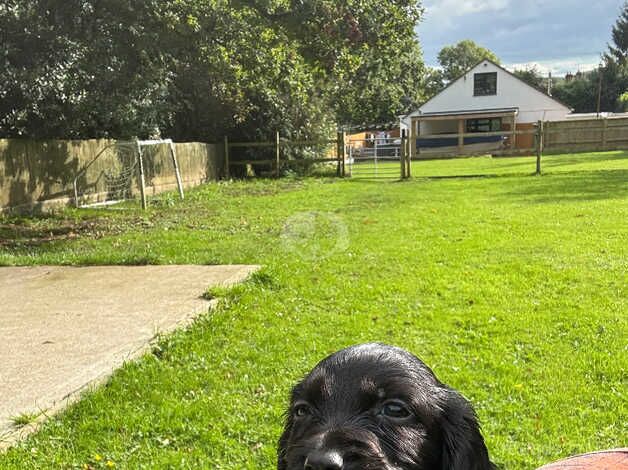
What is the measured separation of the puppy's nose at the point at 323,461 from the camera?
145 cm

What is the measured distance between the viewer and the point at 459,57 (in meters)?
109

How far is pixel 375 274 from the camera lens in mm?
7004

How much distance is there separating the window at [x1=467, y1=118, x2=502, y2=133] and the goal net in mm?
39195

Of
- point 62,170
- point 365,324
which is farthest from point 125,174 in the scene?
point 365,324

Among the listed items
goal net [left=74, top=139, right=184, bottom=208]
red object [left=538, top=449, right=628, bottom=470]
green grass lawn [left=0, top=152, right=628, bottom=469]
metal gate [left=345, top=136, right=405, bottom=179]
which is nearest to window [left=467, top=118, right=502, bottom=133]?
metal gate [left=345, top=136, right=405, bottom=179]

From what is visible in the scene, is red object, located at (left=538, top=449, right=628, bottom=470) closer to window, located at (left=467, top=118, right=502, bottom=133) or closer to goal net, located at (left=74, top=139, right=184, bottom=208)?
goal net, located at (left=74, top=139, right=184, bottom=208)

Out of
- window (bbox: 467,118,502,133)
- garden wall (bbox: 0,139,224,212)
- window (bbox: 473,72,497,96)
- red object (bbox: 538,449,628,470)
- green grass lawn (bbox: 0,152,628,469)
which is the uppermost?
window (bbox: 473,72,497,96)

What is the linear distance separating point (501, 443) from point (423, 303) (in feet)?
8.60

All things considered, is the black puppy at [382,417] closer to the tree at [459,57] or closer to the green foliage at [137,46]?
the green foliage at [137,46]

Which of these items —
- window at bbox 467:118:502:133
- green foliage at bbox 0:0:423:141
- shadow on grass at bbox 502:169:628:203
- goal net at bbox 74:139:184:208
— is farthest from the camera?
window at bbox 467:118:502:133

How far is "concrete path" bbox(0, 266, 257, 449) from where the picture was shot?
4.01m

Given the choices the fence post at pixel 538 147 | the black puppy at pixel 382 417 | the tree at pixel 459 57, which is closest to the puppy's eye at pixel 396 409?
the black puppy at pixel 382 417

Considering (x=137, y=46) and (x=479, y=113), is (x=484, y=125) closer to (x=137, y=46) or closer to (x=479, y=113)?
(x=479, y=113)

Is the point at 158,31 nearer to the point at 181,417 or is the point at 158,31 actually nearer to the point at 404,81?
the point at 181,417
